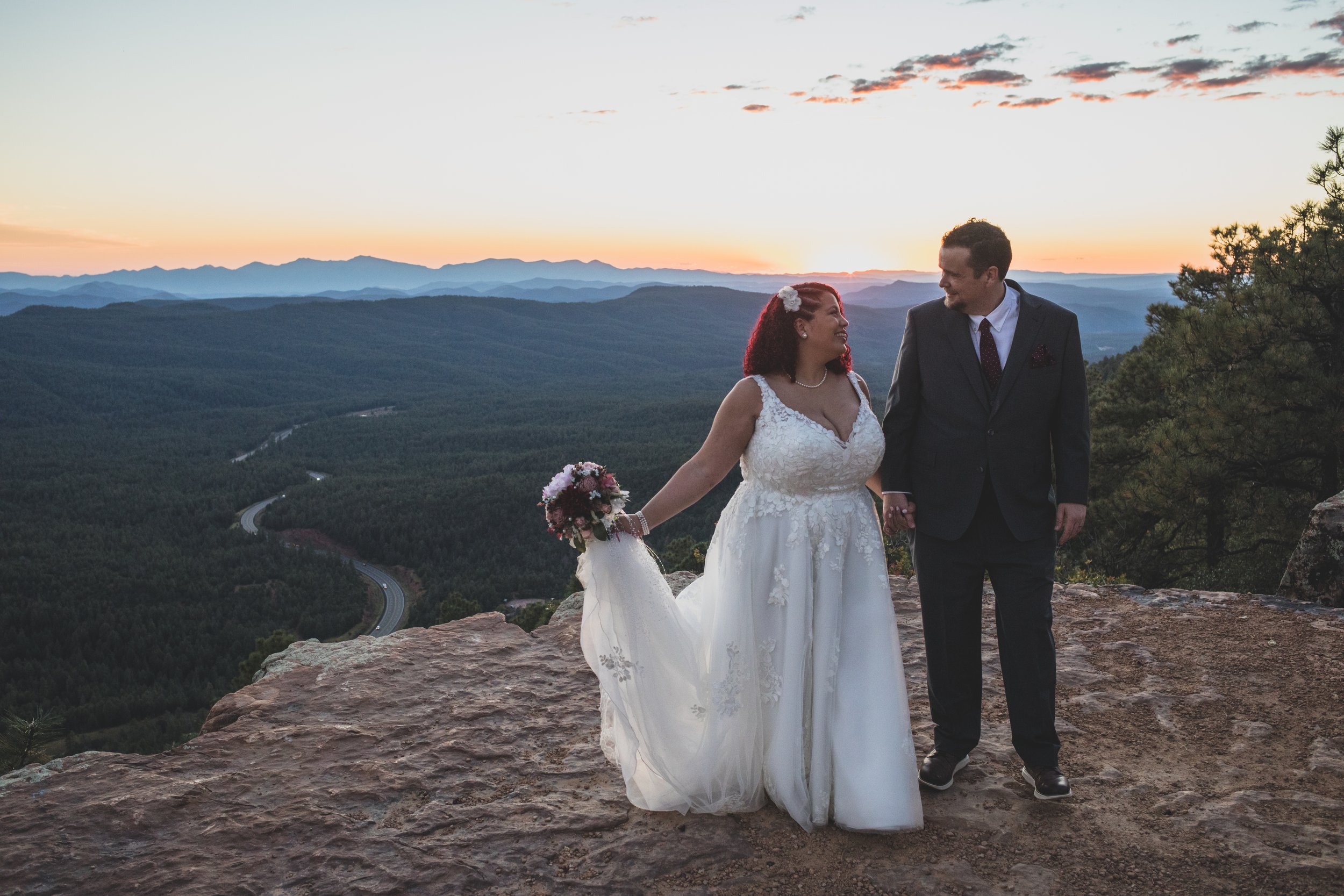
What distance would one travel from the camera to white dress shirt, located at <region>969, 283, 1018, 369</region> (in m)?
3.30

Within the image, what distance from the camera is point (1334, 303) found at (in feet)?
29.5

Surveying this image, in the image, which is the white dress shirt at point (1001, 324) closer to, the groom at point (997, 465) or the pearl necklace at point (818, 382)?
the groom at point (997, 465)

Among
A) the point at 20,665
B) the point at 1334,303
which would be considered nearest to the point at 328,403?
the point at 20,665

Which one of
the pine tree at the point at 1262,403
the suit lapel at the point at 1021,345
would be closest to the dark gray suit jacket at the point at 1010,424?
the suit lapel at the point at 1021,345

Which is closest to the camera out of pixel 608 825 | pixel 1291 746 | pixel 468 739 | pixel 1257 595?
pixel 608 825

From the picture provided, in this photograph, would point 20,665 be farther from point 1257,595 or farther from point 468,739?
point 1257,595

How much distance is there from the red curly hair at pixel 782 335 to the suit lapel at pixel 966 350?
0.42 metres

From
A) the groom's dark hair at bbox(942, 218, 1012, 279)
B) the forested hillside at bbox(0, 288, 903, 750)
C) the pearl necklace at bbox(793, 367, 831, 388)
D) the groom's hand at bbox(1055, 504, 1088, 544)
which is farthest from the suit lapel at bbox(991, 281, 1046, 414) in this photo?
the forested hillside at bbox(0, 288, 903, 750)

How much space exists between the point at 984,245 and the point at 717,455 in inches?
53.5

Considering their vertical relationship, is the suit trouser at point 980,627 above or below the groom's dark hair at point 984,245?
below

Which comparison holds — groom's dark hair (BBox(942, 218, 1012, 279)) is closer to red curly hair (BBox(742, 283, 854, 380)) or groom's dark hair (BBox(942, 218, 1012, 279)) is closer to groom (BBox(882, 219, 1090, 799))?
groom (BBox(882, 219, 1090, 799))

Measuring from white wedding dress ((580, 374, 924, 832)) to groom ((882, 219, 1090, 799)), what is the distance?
0.26m

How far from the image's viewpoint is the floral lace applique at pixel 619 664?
3365 millimetres

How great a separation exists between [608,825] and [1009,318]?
260 cm
